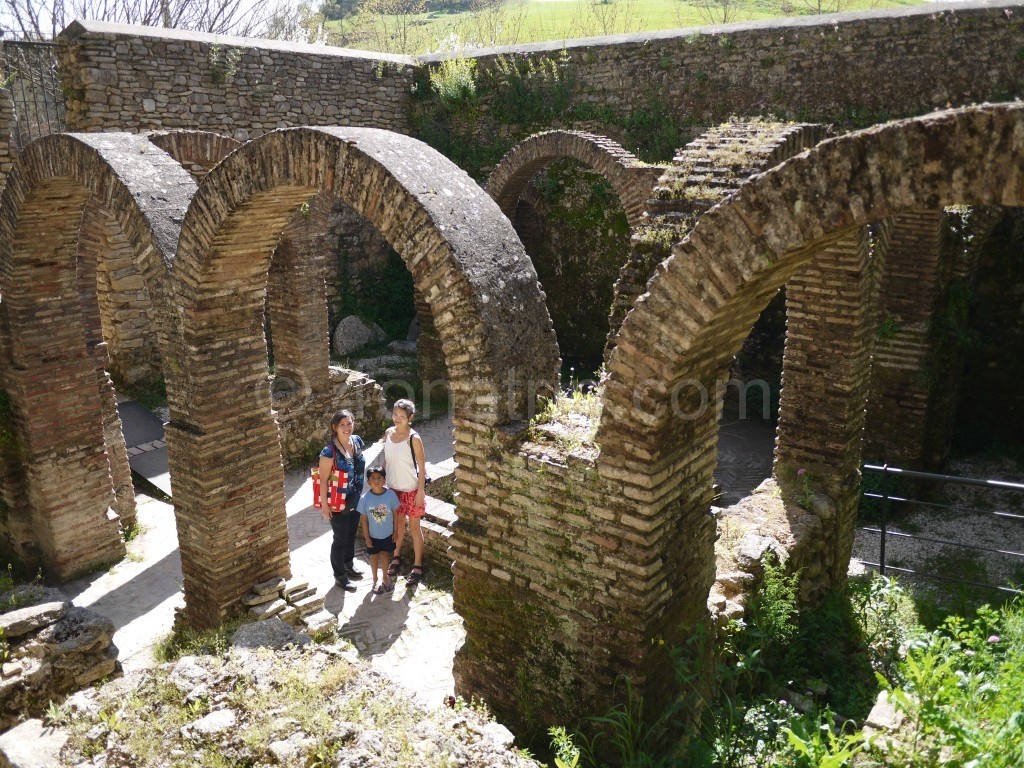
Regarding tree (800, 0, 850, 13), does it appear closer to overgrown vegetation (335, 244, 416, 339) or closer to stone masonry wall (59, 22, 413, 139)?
stone masonry wall (59, 22, 413, 139)

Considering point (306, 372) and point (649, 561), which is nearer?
point (649, 561)

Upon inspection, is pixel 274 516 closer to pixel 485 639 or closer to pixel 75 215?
pixel 485 639

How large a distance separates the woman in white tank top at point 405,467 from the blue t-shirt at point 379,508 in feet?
0.21

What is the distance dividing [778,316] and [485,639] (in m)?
8.03

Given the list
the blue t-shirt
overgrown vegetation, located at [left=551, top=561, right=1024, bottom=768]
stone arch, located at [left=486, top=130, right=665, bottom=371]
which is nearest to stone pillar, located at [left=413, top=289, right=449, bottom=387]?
stone arch, located at [left=486, top=130, right=665, bottom=371]

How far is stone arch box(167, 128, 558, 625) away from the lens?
424cm

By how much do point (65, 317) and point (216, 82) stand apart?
5.74 meters

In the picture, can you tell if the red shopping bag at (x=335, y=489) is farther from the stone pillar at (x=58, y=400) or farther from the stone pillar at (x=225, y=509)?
the stone pillar at (x=58, y=400)

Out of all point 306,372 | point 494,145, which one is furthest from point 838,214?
point 494,145

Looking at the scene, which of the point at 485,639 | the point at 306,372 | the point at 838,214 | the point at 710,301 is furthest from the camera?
the point at 306,372

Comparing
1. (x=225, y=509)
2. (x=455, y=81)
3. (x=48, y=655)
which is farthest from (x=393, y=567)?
(x=455, y=81)

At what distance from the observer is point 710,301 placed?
341 cm

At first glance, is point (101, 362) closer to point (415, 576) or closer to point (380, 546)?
point (380, 546)

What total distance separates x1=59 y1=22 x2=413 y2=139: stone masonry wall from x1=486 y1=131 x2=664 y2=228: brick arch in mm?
3255
